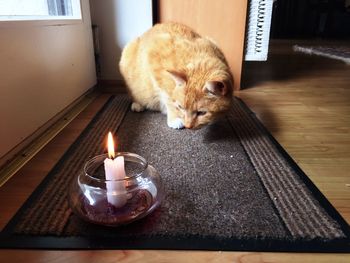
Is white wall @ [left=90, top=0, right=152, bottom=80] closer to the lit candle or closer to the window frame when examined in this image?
the window frame

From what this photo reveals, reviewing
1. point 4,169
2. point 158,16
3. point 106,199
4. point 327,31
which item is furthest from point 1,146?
point 327,31

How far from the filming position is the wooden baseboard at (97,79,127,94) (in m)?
1.99

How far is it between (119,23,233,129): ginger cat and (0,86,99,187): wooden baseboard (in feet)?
1.03

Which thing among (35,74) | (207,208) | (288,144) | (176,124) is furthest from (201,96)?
(35,74)

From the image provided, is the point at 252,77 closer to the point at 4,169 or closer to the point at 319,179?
the point at 319,179

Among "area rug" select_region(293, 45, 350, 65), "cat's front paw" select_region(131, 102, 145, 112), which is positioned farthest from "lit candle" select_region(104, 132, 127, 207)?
"area rug" select_region(293, 45, 350, 65)

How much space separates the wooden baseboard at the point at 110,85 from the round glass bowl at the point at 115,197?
4.30 ft

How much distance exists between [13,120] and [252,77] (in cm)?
193

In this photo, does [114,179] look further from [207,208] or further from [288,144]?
[288,144]

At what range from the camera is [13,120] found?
97 cm

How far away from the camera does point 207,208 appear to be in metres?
0.75

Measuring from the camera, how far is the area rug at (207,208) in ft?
2.10

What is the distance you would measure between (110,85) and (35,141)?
3.28 feet

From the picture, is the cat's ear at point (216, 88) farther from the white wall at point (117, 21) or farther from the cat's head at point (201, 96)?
the white wall at point (117, 21)
